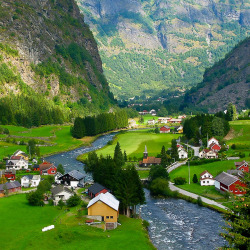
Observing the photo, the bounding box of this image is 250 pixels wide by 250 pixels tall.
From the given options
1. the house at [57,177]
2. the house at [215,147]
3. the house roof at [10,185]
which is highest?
the house at [215,147]

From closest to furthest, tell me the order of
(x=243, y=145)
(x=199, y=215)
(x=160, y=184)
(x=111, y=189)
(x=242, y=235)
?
(x=242, y=235)
(x=199, y=215)
(x=111, y=189)
(x=160, y=184)
(x=243, y=145)

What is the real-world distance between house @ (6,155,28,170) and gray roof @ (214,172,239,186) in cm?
5157

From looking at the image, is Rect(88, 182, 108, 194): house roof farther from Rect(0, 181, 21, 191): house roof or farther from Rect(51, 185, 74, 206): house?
Rect(0, 181, 21, 191): house roof

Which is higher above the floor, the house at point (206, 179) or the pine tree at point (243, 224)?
the pine tree at point (243, 224)

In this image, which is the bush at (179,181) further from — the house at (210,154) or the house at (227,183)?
the house at (210,154)

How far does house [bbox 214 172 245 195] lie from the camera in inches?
3118

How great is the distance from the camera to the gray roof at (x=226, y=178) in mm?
80706

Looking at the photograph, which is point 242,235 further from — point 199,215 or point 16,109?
point 16,109

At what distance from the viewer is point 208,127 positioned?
134875 mm

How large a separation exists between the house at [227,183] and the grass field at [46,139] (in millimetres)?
66323

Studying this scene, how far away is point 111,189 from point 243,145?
52.8m

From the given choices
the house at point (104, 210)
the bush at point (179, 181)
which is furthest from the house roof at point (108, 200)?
the bush at point (179, 181)

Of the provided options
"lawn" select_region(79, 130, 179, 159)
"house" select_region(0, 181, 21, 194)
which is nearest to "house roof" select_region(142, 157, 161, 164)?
"lawn" select_region(79, 130, 179, 159)

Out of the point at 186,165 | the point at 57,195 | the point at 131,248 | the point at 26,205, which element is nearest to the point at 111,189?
the point at 57,195
